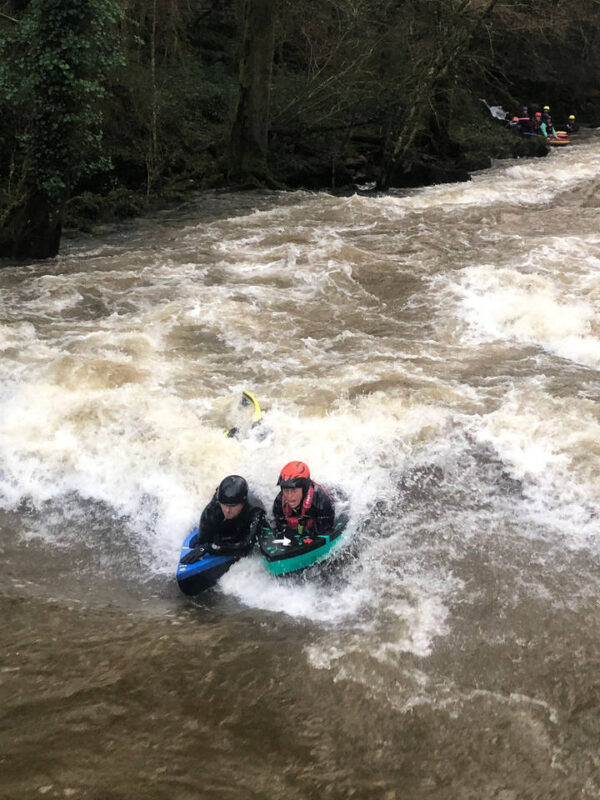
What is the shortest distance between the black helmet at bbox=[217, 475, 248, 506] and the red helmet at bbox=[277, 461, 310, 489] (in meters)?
0.31

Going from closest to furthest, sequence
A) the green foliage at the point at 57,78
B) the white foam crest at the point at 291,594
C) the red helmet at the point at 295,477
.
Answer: the white foam crest at the point at 291,594 → the red helmet at the point at 295,477 → the green foliage at the point at 57,78

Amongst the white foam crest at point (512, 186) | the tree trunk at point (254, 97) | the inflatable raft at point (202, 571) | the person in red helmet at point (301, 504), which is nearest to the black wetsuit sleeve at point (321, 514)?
the person in red helmet at point (301, 504)

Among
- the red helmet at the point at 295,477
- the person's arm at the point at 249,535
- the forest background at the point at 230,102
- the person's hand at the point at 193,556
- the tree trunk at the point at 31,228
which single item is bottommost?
the person's hand at the point at 193,556

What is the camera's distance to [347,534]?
5.26 meters

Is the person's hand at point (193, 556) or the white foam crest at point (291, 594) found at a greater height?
the person's hand at point (193, 556)

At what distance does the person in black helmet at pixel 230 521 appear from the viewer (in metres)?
4.94

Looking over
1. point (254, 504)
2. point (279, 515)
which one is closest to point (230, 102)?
point (254, 504)

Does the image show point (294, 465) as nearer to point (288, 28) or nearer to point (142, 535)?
point (142, 535)

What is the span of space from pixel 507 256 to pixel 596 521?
6.66 meters

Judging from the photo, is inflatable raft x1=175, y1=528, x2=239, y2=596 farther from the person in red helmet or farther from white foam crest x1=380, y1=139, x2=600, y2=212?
white foam crest x1=380, y1=139, x2=600, y2=212

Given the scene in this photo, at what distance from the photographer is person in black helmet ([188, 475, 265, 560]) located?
195 inches

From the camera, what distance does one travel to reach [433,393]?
6.93 metres

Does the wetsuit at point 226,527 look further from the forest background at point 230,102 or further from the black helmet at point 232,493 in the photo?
the forest background at point 230,102

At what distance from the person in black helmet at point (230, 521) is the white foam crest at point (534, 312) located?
454 cm
